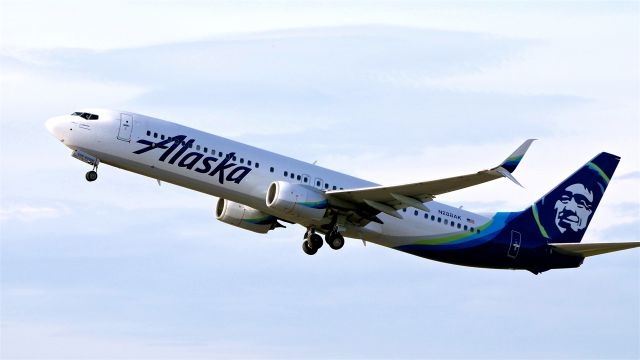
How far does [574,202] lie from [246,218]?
55.5ft

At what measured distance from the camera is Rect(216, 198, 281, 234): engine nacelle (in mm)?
58594

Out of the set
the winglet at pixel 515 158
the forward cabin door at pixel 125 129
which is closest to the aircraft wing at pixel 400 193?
the winglet at pixel 515 158

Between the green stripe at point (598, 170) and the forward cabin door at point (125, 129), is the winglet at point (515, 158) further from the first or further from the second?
the green stripe at point (598, 170)

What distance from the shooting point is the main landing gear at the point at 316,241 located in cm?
5531

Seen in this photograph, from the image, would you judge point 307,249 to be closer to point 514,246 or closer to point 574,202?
point 514,246

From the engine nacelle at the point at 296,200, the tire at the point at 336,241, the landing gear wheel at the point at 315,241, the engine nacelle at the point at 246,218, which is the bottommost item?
the tire at the point at 336,241

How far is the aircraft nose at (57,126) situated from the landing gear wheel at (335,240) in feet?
41.6

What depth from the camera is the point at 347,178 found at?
55875 mm

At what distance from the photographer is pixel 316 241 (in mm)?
56688

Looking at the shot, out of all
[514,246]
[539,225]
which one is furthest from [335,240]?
[539,225]

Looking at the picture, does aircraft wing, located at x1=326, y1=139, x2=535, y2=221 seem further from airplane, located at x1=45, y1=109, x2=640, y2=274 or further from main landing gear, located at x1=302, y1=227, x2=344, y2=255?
main landing gear, located at x1=302, y1=227, x2=344, y2=255

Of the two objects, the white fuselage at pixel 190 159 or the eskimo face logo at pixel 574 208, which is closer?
the white fuselage at pixel 190 159

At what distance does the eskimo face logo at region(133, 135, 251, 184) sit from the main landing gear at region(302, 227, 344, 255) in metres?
5.10

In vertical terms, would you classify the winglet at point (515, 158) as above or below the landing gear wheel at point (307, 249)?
above
